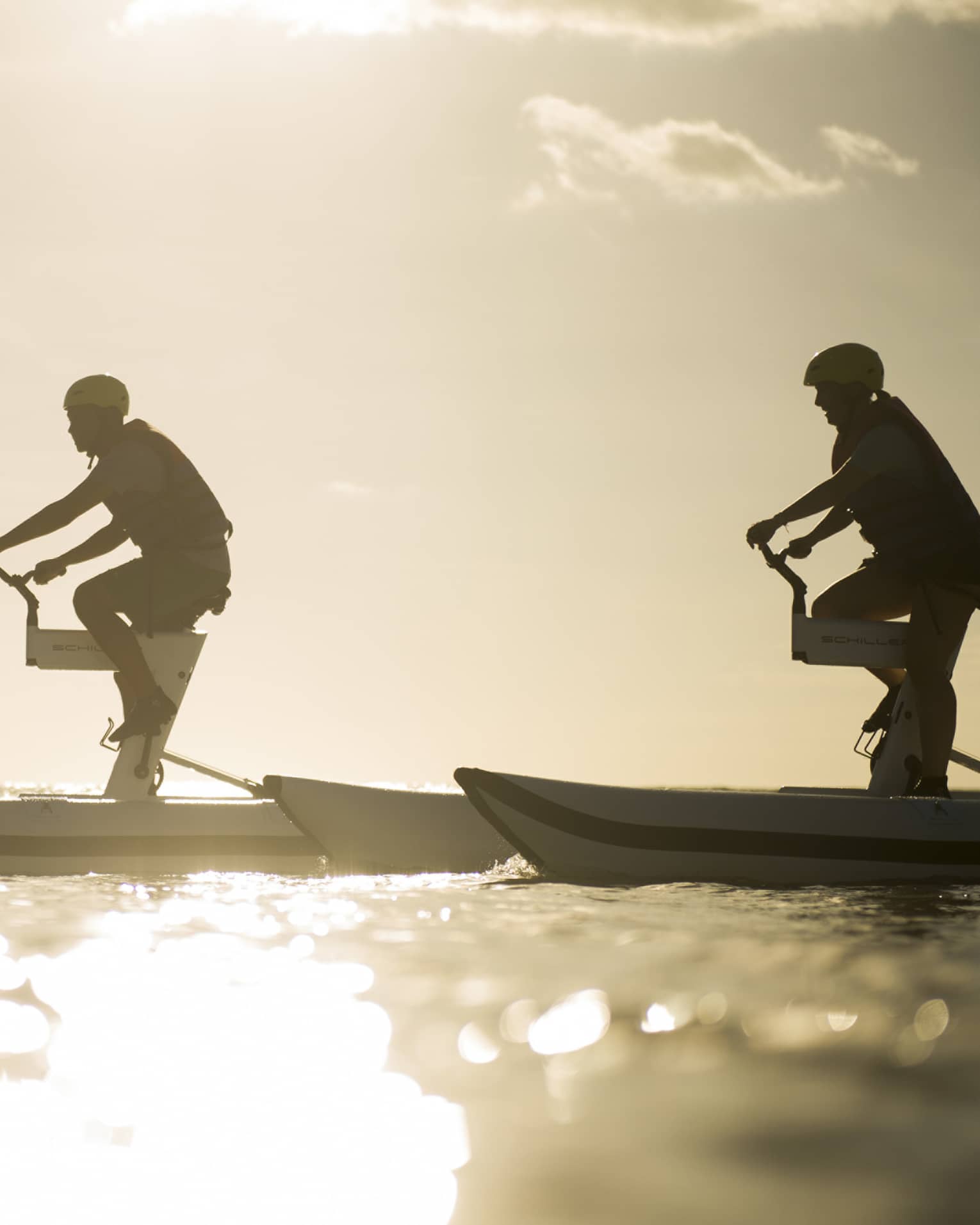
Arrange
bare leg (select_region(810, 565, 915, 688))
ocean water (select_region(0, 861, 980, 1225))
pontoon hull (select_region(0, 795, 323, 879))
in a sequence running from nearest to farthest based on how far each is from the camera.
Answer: ocean water (select_region(0, 861, 980, 1225)) < bare leg (select_region(810, 565, 915, 688)) < pontoon hull (select_region(0, 795, 323, 879))

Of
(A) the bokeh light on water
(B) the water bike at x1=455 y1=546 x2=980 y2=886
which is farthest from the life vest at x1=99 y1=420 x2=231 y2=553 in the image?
(A) the bokeh light on water

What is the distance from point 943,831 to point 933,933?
259cm

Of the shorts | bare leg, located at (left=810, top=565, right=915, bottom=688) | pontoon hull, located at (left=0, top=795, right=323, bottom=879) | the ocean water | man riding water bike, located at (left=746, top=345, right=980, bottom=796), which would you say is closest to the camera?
the ocean water

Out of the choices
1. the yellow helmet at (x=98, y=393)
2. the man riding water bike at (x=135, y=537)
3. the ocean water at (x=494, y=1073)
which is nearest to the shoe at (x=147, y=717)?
the man riding water bike at (x=135, y=537)

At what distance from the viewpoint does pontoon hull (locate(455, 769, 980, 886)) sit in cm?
736

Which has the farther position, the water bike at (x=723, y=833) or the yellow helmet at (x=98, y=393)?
the yellow helmet at (x=98, y=393)

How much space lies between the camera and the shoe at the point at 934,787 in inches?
309

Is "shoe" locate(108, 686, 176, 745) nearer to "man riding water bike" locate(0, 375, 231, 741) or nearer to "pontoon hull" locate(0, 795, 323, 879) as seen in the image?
"man riding water bike" locate(0, 375, 231, 741)

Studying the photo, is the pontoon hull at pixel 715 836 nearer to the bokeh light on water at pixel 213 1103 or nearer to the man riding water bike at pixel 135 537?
the man riding water bike at pixel 135 537

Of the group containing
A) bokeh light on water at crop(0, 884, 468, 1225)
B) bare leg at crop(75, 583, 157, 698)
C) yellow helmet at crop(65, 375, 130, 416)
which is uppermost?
yellow helmet at crop(65, 375, 130, 416)

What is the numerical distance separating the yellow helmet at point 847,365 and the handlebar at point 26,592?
189 inches

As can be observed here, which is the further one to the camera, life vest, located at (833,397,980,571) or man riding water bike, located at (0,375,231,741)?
man riding water bike, located at (0,375,231,741)

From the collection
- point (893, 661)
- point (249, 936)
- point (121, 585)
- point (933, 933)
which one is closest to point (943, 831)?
point (893, 661)

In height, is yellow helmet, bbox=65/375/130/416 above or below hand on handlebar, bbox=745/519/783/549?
above
